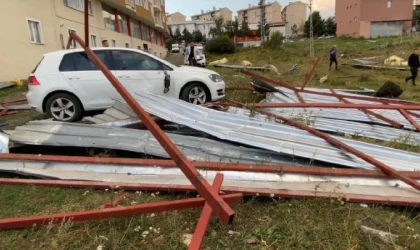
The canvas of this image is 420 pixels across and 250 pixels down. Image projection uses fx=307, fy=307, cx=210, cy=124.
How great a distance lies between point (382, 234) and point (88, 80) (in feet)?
19.0

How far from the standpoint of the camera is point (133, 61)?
6.70m

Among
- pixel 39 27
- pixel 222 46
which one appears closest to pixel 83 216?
pixel 39 27

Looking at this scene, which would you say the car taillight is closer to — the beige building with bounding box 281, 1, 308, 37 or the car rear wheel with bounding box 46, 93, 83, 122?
the car rear wheel with bounding box 46, 93, 83, 122

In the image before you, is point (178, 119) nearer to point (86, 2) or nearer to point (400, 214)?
point (86, 2)

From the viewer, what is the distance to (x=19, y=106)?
827cm

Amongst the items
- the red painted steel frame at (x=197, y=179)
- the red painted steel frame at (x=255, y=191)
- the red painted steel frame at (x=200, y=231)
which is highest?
the red painted steel frame at (x=197, y=179)

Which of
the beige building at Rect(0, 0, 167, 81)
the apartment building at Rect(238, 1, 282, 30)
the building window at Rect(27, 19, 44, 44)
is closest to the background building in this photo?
the apartment building at Rect(238, 1, 282, 30)

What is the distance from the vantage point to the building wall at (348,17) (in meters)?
58.7

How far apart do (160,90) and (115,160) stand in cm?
338

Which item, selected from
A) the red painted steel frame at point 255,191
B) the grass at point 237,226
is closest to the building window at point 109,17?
the red painted steel frame at point 255,191

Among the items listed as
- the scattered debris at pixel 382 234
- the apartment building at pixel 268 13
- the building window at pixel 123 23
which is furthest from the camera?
the apartment building at pixel 268 13

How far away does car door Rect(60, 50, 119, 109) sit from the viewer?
6.30 meters

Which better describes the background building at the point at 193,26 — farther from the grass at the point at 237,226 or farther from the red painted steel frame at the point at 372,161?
the grass at the point at 237,226

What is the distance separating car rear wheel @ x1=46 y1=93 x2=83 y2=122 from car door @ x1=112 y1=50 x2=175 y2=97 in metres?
1.06
